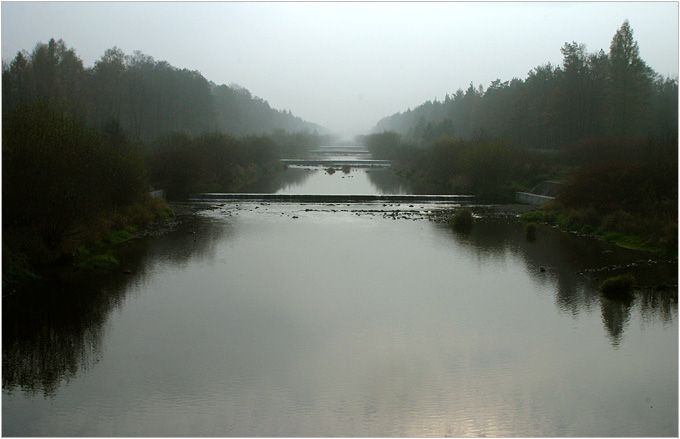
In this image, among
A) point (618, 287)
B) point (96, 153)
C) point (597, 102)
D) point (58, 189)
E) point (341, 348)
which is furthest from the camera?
point (597, 102)

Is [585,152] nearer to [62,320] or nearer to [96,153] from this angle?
[96,153]

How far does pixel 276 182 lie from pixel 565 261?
Answer: 35.1 metres

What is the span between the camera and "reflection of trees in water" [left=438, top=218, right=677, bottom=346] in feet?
43.3

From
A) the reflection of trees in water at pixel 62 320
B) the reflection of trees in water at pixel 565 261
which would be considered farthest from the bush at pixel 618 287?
the reflection of trees in water at pixel 62 320

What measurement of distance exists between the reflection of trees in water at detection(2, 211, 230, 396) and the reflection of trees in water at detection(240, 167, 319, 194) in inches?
956

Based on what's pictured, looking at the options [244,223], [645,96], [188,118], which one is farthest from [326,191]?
[188,118]

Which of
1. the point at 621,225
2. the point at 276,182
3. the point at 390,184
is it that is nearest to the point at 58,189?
the point at 621,225

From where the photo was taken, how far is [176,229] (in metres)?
24.4

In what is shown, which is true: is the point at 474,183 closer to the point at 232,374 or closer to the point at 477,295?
the point at 477,295

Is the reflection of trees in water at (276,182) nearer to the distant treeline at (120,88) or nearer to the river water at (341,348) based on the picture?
the distant treeline at (120,88)

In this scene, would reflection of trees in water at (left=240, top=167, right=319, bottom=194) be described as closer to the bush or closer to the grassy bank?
the grassy bank

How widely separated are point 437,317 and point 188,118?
6407 cm

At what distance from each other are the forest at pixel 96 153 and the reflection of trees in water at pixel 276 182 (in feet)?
4.43

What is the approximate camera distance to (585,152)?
36531 millimetres
